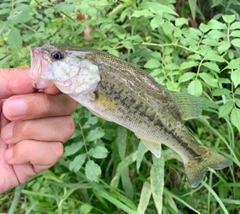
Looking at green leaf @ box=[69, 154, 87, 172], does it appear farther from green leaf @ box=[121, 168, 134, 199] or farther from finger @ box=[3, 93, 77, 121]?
green leaf @ box=[121, 168, 134, 199]

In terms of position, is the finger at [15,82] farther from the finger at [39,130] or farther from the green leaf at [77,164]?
the green leaf at [77,164]

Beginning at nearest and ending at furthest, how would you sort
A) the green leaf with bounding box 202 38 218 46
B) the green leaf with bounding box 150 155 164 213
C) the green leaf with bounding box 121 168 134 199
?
the green leaf with bounding box 202 38 218 46 < the green leaf with bounding box 150 155 164 213 < the green leaf with bounding box 121 168 134 199

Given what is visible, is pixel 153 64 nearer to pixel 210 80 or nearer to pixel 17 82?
pixel 210 80

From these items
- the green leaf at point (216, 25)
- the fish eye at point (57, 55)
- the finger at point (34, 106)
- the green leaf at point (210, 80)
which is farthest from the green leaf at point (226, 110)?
the fish eye at point (57, 55)

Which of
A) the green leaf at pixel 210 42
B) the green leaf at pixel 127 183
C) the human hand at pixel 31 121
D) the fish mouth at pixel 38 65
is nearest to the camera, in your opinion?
the fish mouth at pixel 38 65

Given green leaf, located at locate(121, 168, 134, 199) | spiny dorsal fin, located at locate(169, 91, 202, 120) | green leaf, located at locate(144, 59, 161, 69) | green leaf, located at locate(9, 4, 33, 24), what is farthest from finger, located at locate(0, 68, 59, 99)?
green leaf, located at locate(121, 168, 134, 199)

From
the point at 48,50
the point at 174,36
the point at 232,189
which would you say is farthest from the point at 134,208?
the point at 48,50

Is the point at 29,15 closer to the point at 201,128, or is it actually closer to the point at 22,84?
the point at 22,84
